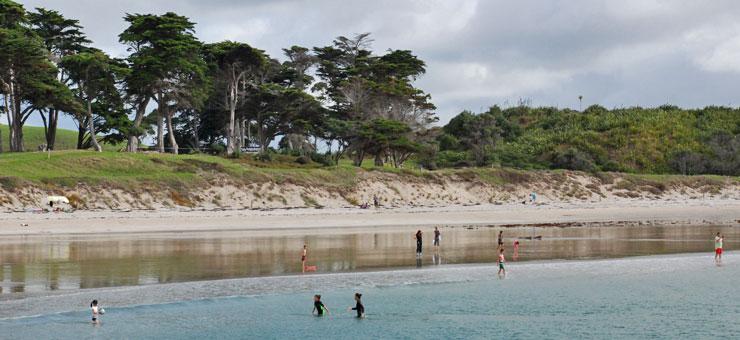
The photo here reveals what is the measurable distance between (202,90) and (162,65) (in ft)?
17.1

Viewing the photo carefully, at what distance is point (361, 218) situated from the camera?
54188 mm

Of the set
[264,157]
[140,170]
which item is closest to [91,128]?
[140,170]

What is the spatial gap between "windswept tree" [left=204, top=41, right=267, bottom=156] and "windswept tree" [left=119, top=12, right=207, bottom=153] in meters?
3.61

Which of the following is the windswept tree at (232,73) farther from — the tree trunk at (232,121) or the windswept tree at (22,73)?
the windswept tree at (22,73)

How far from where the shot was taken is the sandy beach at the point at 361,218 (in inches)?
1778

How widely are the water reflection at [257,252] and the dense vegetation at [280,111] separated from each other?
99.4 ft

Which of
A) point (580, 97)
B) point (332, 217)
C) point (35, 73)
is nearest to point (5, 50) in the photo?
point (35, 73)

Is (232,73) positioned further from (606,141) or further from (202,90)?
(606,141)

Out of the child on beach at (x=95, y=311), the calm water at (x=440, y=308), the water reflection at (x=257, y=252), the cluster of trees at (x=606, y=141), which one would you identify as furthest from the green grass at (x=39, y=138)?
the child on beach at (x=95, y=311)

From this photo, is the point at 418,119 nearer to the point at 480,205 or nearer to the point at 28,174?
the point at 480,205

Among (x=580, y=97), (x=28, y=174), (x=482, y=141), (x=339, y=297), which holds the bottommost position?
(x=339, y=297)

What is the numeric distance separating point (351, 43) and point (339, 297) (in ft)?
221

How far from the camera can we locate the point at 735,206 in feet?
221

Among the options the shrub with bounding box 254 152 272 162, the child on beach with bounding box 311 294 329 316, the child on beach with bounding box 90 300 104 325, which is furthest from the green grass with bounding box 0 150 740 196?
the child on beach with bounding box 311 294 329 316
